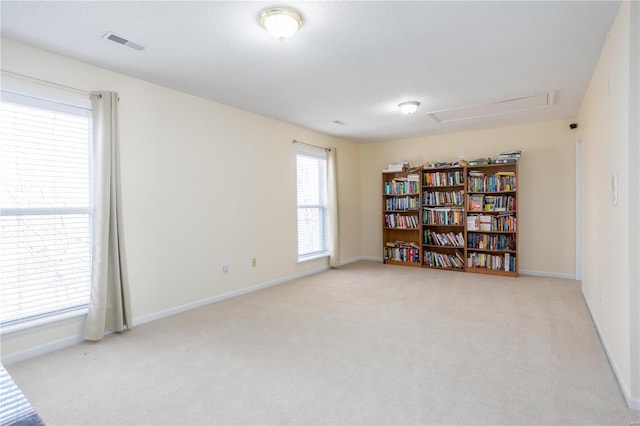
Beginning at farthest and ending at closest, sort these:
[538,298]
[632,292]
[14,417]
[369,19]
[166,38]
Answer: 1. [538,298]
2. [166,38]
3. [369,19]
4. [632,292]
5. [14,417]

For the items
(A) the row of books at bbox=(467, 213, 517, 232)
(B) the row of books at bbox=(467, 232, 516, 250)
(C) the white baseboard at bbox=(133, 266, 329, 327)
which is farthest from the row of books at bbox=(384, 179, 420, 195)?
(C) the white baseboard at bbox=(133, 266, 329, 327)

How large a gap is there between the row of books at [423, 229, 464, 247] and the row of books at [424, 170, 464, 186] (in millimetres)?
862

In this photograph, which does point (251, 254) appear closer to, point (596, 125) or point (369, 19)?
point (369, 19)

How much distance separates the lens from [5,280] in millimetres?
2605

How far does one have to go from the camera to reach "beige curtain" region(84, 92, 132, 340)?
2.94m

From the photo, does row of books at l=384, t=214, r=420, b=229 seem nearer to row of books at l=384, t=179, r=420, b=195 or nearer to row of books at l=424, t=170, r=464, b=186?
row of books at l=384, t=179, r=420, b=195

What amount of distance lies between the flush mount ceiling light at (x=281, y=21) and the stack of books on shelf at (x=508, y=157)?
4.19m

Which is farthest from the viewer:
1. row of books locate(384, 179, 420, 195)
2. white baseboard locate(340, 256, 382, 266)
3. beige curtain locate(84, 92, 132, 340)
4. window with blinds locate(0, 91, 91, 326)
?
white baseboard locate(340, 256, 382, 266)

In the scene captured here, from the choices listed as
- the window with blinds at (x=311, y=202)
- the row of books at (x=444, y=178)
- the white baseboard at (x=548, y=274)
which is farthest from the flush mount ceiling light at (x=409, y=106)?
the white baseboard at (x=548, y=274)

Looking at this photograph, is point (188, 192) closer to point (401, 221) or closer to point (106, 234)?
point (106, 234)

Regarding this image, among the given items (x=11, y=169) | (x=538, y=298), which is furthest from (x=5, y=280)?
(x=538, y=298)

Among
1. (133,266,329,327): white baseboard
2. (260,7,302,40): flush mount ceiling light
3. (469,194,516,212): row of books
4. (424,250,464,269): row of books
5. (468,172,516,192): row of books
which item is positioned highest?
(260,7,302,40): flush mount ceiling light

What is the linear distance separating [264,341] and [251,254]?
71.7 inches

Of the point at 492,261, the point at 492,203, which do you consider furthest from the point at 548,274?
the point at 492,203
